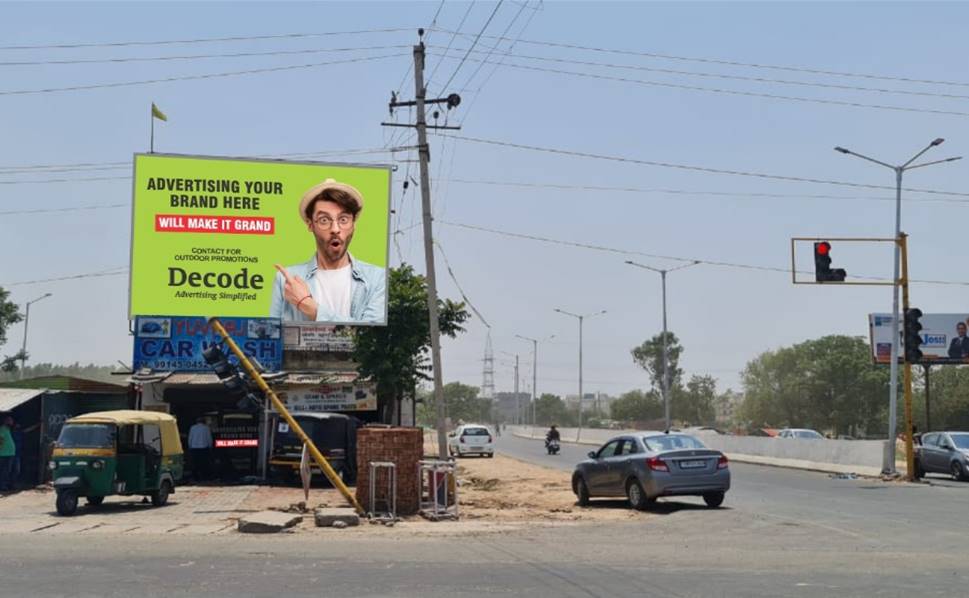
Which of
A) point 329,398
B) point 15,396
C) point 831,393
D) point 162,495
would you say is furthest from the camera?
point 831,393

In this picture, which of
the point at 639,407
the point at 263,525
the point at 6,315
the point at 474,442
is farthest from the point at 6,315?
the point at 639,407

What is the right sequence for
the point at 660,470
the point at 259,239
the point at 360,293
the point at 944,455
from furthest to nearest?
the point at 944,455
the point at 360,293
the point at 259,239
the point at 660,470

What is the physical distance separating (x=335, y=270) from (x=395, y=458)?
484 inches

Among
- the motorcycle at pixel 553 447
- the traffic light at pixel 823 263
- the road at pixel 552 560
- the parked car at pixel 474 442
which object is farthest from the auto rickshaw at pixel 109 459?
the motorcycle at pixel 553 447

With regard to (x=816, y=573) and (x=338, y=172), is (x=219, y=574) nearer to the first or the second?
(x=816, y=573)

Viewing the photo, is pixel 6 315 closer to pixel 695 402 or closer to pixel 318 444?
pixel 318 444

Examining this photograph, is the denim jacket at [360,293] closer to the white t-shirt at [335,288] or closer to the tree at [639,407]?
the white t-shirt at [335,288]

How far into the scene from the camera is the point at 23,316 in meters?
68.0

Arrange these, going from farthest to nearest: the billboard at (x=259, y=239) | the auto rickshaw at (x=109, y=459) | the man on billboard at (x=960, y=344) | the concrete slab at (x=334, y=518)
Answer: the man on billboard at (x=960, y=344) < the billboard at (x=259, y=239) < the auto rickshaw at (x=109, y=459) < the concrete slab at (x=334, y=518)

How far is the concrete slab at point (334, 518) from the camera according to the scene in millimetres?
16922

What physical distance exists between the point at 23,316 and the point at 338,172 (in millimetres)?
46746

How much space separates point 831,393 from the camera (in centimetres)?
9575

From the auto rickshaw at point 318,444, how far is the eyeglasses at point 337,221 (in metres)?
6.01

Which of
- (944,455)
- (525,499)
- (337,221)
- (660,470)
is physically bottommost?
(525,499)
